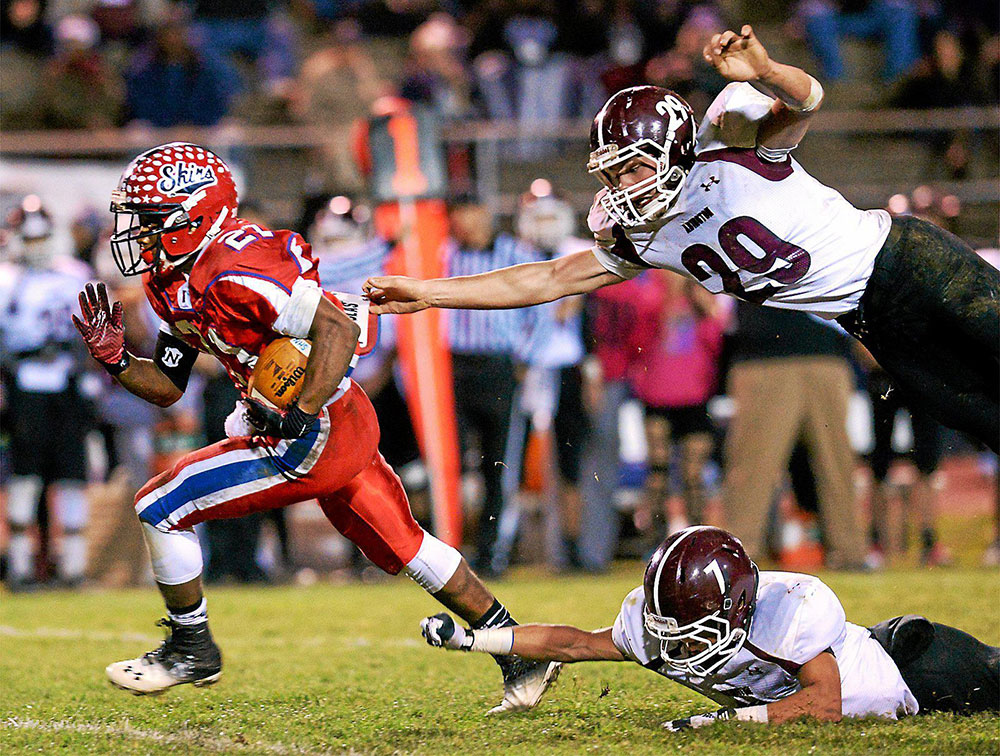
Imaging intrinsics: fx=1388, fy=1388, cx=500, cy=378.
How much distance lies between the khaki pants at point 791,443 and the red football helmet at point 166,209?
5.02 metres

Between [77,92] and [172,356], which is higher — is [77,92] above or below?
above

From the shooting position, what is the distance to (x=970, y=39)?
13.1m

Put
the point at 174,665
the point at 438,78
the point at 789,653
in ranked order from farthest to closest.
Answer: the point at 438,78 → the point at 174,665 → the point at 789,653

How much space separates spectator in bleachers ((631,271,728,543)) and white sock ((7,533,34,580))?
4.26 m

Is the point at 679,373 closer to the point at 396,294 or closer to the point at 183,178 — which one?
the point at 396,294

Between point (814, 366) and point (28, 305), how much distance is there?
5.16 meters

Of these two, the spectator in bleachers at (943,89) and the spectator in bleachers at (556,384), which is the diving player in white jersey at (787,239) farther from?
the spectator in bleachers at (943,89)

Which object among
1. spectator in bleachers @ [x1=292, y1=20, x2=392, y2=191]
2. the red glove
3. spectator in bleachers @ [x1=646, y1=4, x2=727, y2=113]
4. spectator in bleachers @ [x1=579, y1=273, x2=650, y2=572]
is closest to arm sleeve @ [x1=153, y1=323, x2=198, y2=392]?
the red glove

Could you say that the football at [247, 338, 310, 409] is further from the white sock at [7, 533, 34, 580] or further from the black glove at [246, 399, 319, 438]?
the white sock at [7, 533, 34, 580]

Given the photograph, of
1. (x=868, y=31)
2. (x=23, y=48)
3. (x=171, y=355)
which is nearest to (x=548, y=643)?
(x=171, y=355)

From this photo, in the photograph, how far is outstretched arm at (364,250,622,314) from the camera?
4.97 metres

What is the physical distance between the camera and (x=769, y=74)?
4.25 meters

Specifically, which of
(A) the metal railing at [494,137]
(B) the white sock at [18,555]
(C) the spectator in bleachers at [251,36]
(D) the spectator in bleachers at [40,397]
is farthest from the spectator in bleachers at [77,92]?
(B) the white sock at [18,555]

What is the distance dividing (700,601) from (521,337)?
17.4 ft
